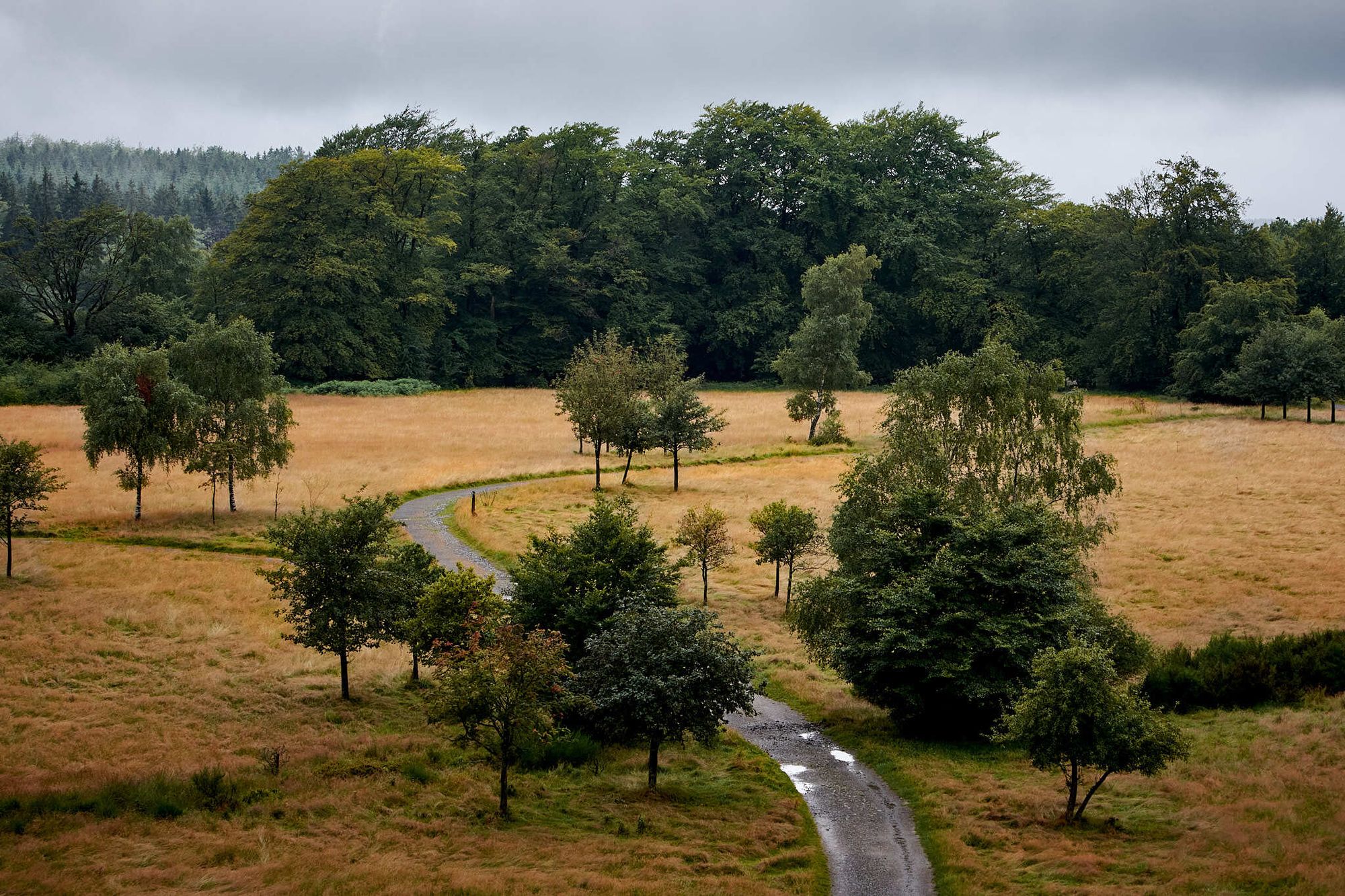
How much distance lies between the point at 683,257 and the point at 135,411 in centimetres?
7645

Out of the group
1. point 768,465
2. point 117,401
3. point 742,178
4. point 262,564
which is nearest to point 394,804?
point 262,564

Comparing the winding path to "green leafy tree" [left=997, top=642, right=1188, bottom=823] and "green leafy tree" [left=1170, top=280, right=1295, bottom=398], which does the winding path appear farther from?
"green leafy tree" [left=1170, top=280, right=1295, bottom=398]

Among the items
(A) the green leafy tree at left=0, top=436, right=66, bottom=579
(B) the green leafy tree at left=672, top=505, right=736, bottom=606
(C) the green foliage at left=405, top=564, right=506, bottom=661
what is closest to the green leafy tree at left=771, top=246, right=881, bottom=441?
(B) the green leafy tree at left=672, top=505, right=736, bottom=606

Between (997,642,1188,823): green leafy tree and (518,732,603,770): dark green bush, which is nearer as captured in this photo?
(997,642,1188,823): green leafy tree

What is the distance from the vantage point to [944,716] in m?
26.2

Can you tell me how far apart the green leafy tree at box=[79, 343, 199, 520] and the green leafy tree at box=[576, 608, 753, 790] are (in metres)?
30.2

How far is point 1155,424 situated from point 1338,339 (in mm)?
16150

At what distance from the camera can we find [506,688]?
19.6 metres

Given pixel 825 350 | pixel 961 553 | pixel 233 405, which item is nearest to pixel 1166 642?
pixel 961 553

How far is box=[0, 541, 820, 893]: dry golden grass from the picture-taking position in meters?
16.8

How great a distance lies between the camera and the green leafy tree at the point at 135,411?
140ft

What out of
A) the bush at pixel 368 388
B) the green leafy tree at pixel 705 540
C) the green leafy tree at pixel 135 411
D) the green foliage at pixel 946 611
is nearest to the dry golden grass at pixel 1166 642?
the green leafy tree at pixel 705 540

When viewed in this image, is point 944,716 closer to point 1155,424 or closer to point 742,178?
point 1155,424

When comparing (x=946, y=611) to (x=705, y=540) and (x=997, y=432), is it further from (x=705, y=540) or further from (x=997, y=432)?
(x=705, y=540)
